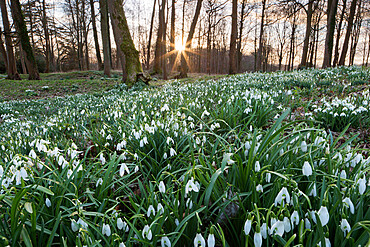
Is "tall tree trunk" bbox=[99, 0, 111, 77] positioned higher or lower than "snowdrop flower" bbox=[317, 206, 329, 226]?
higher

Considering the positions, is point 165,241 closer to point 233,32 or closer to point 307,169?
point 307,169

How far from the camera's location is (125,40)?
28.9 feet

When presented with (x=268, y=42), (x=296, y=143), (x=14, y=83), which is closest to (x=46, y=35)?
(x=14, y=83)

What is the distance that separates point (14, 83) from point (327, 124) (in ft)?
49.0

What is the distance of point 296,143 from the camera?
66.9 inches

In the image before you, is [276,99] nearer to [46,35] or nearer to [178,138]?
[178,138]

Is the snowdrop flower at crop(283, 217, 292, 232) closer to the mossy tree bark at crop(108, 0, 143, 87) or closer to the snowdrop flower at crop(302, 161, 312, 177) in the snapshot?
the snowdrop flower at crop(302, 161, 312, 177)

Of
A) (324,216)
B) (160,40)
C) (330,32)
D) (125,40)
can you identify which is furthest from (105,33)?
(324,216)

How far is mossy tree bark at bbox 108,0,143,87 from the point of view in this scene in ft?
28.1

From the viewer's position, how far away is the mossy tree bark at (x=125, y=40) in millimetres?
8578

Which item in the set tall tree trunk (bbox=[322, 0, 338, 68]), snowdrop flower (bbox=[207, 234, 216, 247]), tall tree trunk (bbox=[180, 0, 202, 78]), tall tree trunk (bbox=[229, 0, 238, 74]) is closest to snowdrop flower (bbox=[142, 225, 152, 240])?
snowdrop flower (bbox=[207, 234, 216, 247])

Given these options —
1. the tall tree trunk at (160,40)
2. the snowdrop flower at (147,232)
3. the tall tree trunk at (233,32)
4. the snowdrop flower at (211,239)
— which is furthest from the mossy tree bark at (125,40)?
the snowdrop flower at (211,239)

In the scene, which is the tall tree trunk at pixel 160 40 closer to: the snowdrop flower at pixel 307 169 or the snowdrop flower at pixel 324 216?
the snowdrop flower at pixel 307 169

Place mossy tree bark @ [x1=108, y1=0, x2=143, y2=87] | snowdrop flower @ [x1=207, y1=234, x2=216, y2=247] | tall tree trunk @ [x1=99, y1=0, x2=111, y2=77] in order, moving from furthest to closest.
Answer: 1. tall tree trunk @ [x1=99, y1=0, x2=111, y2=77]
2. mossy tree bark @ [x1=108, y1=0, x2=143, y2=87]
3. snowdrop flower @ [x1=207, y1=234, x2=216, y2=247]
